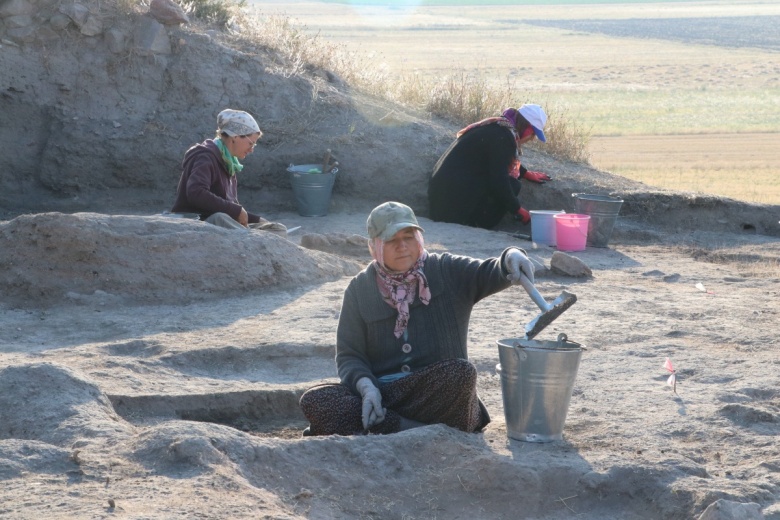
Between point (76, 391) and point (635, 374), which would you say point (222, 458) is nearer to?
point (76, 391)

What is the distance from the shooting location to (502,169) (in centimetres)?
934

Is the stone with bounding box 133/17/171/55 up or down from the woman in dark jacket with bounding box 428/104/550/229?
A: up

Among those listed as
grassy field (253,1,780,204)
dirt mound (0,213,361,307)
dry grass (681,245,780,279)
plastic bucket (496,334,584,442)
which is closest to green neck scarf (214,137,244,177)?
dirt mound (0,213,361,307)

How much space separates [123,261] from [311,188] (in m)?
3.66

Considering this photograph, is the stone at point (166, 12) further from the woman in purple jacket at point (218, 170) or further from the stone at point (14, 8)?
the woman in purple jacket at point (218, 170)

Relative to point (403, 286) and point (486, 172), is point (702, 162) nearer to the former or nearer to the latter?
point (486, 172)

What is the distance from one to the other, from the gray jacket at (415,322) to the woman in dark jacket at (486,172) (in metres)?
4.97

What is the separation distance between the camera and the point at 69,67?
11.3m

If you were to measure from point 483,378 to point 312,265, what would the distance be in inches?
89.2

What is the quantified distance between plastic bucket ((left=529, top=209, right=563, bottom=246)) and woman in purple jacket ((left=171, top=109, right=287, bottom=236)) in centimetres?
277

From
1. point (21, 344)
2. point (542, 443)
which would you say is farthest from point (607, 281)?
point (21, 344)

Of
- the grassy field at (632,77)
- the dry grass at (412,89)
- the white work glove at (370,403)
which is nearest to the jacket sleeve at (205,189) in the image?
the white work glove at (370,403)

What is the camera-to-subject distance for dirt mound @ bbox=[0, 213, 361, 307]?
6938mm

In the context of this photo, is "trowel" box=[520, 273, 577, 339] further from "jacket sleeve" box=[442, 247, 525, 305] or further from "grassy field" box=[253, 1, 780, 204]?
"grassy field" box=[253, 1, 780, 204]
